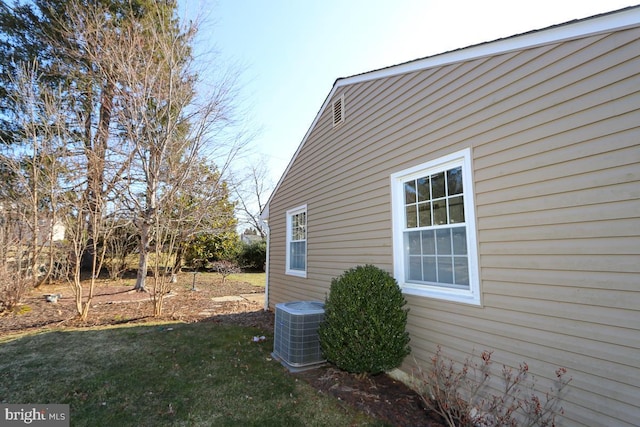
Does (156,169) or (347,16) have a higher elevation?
(347,16)

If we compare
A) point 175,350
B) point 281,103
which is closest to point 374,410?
point 175,350

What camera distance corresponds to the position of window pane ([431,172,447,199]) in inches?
137

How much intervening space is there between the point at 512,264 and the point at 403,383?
6.80ft

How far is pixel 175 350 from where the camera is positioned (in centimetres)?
484

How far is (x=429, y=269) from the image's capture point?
142 inches

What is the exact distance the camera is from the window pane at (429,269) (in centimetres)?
354

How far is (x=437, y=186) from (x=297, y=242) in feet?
13.6

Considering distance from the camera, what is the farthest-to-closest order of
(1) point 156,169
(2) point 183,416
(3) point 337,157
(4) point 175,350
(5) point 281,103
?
(5) point 281,103, (1) point 156,169, (3) point 337,157, (4) point 175,350, (2) point 183,416

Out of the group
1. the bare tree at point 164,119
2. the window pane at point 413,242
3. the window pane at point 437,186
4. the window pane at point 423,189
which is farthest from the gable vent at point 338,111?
the bare tree at point 164,119

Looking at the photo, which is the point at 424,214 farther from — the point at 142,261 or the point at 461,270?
the point at 142,261

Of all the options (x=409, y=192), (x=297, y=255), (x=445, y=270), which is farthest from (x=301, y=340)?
(x=297, y=255)

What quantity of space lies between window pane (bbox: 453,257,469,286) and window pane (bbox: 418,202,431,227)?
559 millimetres

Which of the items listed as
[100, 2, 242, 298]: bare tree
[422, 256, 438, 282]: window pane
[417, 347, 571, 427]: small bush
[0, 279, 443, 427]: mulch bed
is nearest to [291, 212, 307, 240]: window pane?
[0, 279, 443, 427]: mulch bed

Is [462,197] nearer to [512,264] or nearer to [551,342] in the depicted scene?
[512,264]
